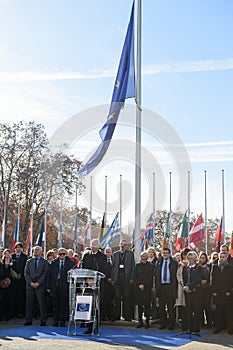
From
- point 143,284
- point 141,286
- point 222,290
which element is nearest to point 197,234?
point 143,284

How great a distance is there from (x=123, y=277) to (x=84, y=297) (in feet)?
7.74

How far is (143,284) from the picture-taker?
11758mm

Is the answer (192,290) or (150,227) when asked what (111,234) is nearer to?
(150,227)

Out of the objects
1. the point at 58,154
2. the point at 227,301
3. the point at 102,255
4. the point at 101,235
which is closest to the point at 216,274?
the point at 227,301

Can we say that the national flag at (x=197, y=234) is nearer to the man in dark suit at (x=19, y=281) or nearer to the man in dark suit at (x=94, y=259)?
the man in dark suit at (x=19, y=281)

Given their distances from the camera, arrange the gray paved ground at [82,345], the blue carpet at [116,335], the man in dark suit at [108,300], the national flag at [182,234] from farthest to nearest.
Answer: the national flag at [182,234]
the man in dark suit at [108,300]
the blue carpet at [116,335]
the gray paved ground at [82,345]

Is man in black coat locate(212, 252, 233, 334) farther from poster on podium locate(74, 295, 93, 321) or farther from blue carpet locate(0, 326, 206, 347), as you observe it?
poster on podium locate(74, 295, 93, 321)

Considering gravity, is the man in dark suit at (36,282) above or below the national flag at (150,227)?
below

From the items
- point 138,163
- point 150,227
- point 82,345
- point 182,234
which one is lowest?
point 82,345

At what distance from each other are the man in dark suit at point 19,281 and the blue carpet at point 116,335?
2220 mm

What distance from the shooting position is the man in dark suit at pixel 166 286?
11227 mm

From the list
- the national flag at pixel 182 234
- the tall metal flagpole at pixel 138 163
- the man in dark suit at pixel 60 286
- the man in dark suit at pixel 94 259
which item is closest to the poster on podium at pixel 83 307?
the man in dark suit at pixel 94 259

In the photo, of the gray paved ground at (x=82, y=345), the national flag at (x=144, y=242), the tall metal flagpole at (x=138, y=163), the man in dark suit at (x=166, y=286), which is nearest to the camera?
the gray paved ground at (x=82, y=345)

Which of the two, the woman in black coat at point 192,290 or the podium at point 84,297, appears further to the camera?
the woman in black coat at point 192,290
